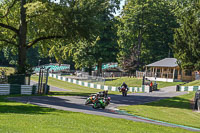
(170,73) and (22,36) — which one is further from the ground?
(22,36)

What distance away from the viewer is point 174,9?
76.5 meters

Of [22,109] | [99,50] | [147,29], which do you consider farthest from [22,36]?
[147,29]

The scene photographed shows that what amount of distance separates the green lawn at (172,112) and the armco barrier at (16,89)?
394 inches

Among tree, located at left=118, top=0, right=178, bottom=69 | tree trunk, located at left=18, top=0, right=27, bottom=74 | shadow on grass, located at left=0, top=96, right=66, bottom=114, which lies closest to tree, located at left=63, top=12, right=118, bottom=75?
tree, located at left=118, top=0, right=178, bottom=69

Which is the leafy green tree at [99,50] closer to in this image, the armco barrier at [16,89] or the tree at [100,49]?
the tree at [100,49]

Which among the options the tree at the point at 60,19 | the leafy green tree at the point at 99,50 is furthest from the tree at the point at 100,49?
the tree at the point at 60,19

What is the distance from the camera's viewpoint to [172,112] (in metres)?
25.4

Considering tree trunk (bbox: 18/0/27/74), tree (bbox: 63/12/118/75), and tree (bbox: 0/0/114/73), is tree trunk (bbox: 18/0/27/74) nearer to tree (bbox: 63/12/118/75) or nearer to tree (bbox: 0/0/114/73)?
tree (bbox: 0/0/114/73)

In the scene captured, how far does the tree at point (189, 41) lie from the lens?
39.8 meters

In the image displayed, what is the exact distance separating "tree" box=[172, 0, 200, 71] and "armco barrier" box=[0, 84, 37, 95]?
73.2ft

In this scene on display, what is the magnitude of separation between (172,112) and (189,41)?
60.6 feet

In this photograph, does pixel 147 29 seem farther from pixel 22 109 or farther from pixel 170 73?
pixel 22 109

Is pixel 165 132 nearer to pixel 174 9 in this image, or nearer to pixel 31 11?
pixel 31 11

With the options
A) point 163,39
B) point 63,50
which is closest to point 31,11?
point 63,50
